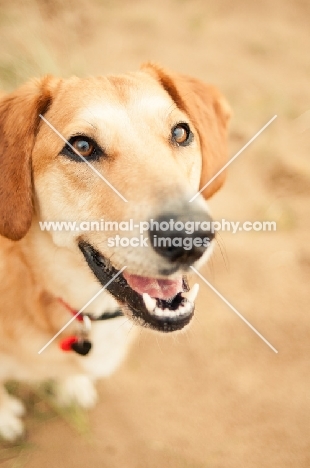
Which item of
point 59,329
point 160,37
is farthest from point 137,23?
point 59,329

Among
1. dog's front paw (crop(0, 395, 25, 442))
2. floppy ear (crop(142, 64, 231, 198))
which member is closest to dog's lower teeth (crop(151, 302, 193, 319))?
floppy ear (crop(142, 64, 231, 198))

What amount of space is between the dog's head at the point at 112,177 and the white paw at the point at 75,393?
1.18 m

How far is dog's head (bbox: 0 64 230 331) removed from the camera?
1.67 meters

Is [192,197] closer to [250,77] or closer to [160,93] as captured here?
[160,93]

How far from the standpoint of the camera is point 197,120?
7.80ft

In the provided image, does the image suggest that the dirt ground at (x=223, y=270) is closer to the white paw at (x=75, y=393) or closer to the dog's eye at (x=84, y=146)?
the white paw at (x=75, y=393)

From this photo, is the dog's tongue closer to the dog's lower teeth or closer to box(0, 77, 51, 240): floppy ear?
the dog's lower teeth

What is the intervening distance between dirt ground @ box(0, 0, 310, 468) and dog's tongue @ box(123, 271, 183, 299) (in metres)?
1.26

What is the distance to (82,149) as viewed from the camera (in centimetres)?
195

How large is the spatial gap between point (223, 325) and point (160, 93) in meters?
1.81

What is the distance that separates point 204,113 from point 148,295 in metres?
1.14

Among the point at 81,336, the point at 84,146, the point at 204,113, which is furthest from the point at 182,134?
the point at 81,336

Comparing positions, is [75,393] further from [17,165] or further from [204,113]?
[204,113]

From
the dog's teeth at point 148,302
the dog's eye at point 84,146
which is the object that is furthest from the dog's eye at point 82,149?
the dog's teeth at point 148,302
